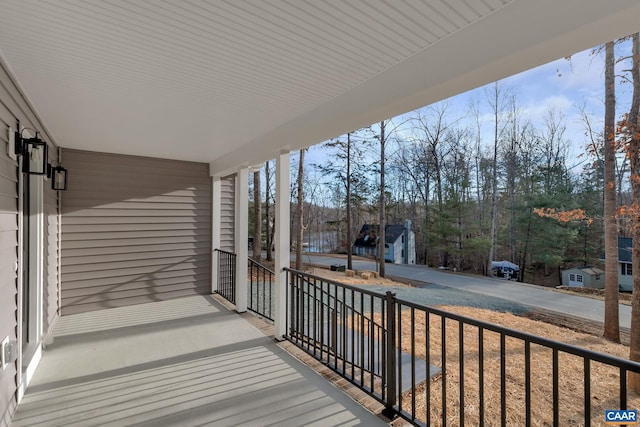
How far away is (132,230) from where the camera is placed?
15.7ft

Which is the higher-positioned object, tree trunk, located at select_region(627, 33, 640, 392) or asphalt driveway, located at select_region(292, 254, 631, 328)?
tree trunk, located at select_region(627, 33, 640, 392)

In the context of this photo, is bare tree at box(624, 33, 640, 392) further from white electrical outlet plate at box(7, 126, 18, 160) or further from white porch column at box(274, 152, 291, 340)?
white electrical outlet plate at box(7, 126, 18, 160)

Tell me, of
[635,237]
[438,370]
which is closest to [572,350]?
[438,370]

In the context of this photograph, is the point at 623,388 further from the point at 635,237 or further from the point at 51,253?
the point at 51,253

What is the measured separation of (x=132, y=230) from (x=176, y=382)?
3030mm

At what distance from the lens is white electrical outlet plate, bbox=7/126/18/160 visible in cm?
207

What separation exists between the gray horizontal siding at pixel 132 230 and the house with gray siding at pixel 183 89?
28mm

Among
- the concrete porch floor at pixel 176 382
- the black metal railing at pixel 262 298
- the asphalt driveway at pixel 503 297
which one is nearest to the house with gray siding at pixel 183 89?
the concrete porch floor at pixel 176 382

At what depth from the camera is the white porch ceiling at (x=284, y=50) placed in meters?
1.41

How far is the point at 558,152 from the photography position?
1335cm

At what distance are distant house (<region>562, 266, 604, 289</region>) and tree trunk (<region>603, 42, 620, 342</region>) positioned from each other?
6.63m

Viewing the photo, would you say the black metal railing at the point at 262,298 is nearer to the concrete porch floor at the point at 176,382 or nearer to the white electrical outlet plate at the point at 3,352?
the concrete porch floor at the point at 176,382

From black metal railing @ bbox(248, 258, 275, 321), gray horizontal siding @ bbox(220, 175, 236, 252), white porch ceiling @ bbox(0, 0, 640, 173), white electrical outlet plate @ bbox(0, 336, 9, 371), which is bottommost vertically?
black metal railing @ bbox(248, 258, 275, 321)

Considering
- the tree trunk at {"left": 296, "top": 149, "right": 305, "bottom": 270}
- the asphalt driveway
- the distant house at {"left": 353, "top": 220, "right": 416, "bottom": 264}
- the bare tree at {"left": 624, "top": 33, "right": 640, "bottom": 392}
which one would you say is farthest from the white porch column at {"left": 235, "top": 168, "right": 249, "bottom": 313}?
the distant house at {"left": 353, "top": 220, "right": 416, "bottom": 264}
